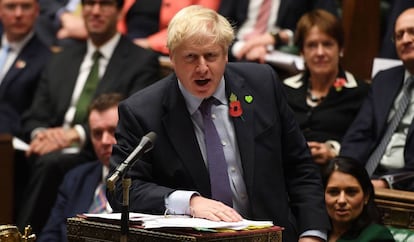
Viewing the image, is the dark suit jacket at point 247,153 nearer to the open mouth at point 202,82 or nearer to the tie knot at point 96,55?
the open mouth at point 202,82

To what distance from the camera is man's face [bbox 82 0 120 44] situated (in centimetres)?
661

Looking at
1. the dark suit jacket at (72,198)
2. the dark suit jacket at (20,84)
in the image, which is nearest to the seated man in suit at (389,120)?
the dark suit jacket at (72,198)

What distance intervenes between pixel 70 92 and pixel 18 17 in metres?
0.87

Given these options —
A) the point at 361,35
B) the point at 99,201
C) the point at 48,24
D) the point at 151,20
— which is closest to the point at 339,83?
the point at 361,35

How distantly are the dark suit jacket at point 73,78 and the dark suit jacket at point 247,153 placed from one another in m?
2.39

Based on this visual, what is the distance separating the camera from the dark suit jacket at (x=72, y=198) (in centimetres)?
557

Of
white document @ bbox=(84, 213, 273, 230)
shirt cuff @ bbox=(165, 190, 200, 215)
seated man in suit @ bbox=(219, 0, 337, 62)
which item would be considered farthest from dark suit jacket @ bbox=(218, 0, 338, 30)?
white document @ bbox=(84, 213, 273, 230)

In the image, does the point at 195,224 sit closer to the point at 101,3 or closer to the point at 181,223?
the point at 181,223

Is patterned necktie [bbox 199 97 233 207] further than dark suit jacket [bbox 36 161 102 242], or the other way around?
dark suit jacket [bbox 36 161 102 242]

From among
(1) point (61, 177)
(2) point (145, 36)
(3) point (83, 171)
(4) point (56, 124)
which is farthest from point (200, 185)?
(2) point (145, 36)

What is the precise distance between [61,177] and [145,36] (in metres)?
1.44

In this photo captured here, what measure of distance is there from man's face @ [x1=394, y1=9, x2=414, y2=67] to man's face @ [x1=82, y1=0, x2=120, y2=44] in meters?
1.86

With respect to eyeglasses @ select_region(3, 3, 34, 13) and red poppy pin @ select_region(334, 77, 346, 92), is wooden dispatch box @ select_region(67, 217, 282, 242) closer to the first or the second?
red poppy pin @ select_region(334, 77, 346, 92)

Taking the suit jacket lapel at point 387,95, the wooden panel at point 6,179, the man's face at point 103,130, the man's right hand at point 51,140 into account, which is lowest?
the wooden panel at point 6,179
